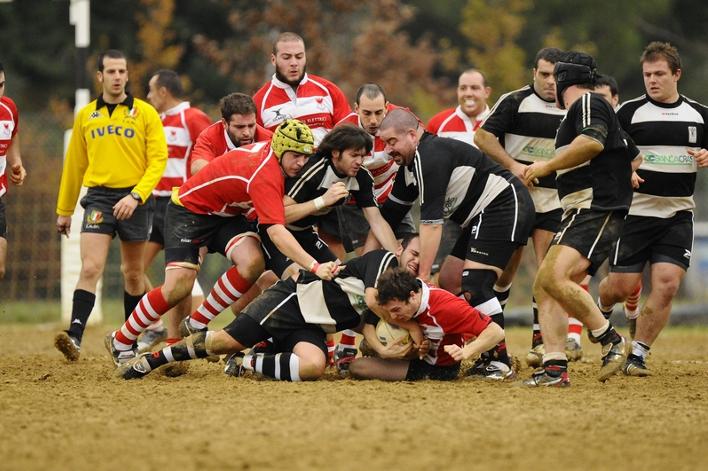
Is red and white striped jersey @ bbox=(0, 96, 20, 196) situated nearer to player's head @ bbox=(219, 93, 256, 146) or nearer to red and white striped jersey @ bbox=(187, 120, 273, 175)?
red and white striped jersey @ bbox=(187, 120, 273, 175)

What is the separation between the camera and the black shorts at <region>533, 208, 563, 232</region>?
384 inches

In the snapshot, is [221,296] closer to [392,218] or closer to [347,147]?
[392,218]

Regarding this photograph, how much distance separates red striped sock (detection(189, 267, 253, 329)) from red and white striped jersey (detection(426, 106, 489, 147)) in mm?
2671

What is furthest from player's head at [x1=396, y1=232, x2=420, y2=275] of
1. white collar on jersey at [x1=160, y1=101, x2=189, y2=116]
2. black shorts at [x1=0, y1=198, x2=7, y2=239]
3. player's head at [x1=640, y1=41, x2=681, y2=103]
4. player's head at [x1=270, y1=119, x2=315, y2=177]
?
black shorts at [x1=0, y1=198, x2=7, y2=239]

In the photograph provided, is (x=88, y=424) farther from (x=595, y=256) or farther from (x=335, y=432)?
(x=595, y=256)

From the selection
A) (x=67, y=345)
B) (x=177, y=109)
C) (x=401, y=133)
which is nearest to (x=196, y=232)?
(x=67, y=345)

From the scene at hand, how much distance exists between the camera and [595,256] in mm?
7820

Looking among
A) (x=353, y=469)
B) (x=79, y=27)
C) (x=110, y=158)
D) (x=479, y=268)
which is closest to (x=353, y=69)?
(x=79, y=27)

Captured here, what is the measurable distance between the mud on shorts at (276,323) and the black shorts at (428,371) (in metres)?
0.65

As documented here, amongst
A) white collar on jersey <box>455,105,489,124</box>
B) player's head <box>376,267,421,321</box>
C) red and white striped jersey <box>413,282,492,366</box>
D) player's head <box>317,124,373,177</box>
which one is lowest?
red and white striped jersey <box>413,282,492,366</box>

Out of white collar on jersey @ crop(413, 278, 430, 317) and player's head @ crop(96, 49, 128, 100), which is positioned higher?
player's head @ crop(96, 49, 128, 100)

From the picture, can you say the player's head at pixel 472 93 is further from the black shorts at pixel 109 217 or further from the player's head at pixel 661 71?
the black shorts at pixel 109 217

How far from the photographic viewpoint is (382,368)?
8.39 metres

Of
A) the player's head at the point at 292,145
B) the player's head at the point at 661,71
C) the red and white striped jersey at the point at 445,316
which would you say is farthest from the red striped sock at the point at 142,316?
the player's head at the point at 661,71
